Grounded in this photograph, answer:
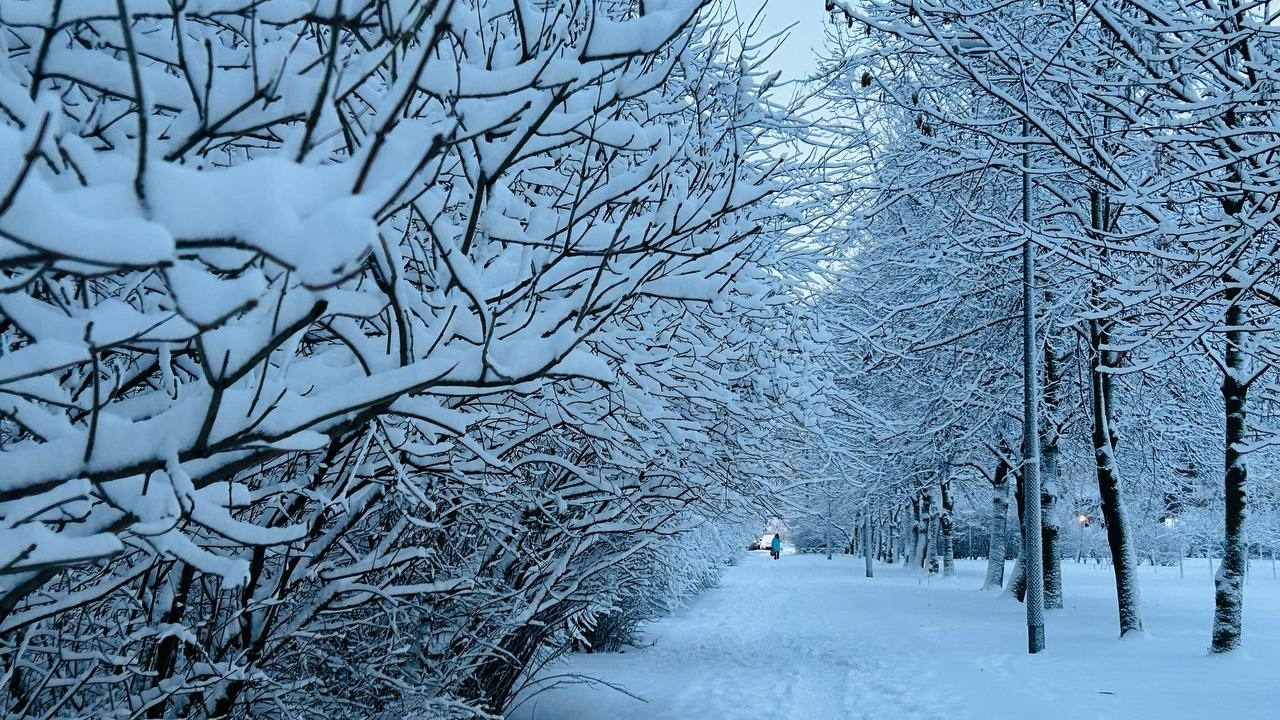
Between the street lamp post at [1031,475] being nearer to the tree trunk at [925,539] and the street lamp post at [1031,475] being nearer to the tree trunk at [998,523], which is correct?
the tree trunk at [998,523]

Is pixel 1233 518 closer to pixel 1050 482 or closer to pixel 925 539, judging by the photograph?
pixel 1050 482

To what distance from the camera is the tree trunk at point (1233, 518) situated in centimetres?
1055

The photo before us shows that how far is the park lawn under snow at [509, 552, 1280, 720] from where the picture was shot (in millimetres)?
8234

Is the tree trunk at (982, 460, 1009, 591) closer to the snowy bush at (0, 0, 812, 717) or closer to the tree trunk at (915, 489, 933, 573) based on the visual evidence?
the tree trunk at (915, 489, 933, 573)

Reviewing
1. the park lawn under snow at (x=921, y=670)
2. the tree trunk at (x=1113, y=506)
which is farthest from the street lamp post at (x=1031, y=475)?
the tree trunk at (x=1113, y=506)

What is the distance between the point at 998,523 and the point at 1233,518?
12.4 meters

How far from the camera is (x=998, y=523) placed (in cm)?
2308

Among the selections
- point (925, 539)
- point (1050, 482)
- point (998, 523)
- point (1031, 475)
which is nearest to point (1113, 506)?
point (1031, 475)

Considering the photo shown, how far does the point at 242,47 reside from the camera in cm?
287

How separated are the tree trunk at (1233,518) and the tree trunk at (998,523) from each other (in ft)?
33.0

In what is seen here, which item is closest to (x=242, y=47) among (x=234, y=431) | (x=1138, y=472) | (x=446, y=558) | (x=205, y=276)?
(x=234, y=431)

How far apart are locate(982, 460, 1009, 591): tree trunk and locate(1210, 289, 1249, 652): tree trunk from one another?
10.1 metres

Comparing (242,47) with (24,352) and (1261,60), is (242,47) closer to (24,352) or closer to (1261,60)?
(24,352)

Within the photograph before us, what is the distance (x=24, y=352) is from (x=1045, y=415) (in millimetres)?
16820
